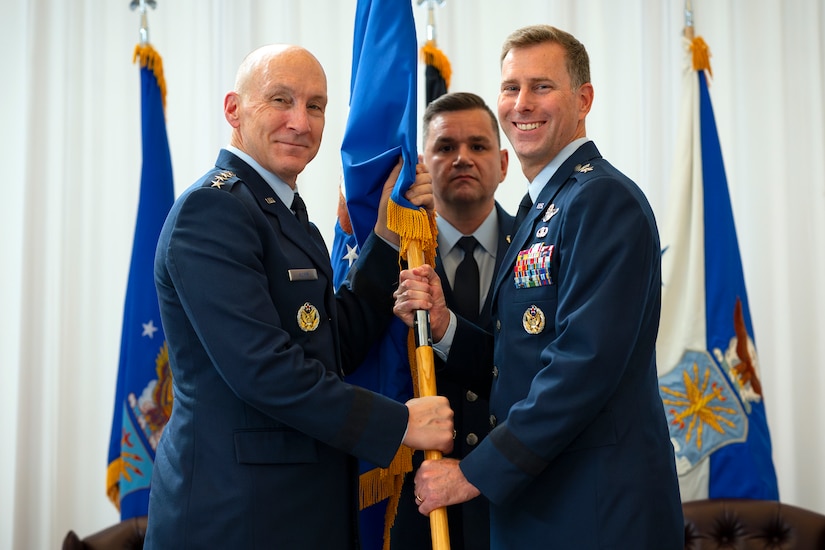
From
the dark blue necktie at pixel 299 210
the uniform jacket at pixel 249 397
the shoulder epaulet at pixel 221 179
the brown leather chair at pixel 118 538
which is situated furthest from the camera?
the brown leather chair at pixel 118 538

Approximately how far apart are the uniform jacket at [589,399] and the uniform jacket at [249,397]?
33 cm

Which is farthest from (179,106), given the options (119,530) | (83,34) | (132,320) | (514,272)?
(514,272)

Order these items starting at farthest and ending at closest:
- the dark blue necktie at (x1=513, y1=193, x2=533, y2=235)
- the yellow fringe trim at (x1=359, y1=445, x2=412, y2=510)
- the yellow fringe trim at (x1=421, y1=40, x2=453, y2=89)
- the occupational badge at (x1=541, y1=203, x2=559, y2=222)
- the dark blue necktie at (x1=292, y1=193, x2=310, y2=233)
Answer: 1. the yellow fringe trim at (x1=421, y1=40, x2=453, y2=89)
2. the yellow fringe trim at (x1=359, y1=445, x2=412, y2=510)
3. the dark blue necktie at (x1=513, y1=193, x2=533, y2=235)
4. the dark blue necktie at (x1=292, y1=193, x2=310, y2=233)
5. the occupational badge at (x1=541, y1=203, x2=559, y2=222)

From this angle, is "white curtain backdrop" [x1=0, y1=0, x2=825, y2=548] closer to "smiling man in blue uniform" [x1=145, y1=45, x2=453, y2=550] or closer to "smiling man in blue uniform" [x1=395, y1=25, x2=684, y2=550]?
"smiling man in blue uniform" [x1=145, y1=45, x2=453, y2=550]

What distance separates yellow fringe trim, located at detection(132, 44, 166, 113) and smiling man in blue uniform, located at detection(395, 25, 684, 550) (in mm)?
2056

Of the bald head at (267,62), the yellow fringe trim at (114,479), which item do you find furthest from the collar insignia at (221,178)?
the yellow fringe trim at (114,479)

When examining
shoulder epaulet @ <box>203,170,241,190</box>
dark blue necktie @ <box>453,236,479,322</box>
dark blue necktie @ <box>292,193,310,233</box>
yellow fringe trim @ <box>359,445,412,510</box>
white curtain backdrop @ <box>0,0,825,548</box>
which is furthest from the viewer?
white curtain backdrop @ <box>0,0,825,548</box>

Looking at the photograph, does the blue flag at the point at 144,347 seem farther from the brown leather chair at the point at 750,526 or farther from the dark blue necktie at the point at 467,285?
the brown leather chair at the point at 750,526

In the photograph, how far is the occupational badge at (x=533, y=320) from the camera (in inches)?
80.9

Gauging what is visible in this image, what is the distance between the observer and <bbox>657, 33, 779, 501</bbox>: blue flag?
357 cm

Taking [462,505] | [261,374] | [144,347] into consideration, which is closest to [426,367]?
[462,505]

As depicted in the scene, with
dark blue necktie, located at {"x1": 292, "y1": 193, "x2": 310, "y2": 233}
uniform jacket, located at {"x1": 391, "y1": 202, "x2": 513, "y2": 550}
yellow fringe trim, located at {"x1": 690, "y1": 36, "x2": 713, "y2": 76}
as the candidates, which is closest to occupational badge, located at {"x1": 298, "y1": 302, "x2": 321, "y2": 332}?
dark blue necktie, located at {"x1": 292, "y1": 193, "x2": 310, "y2": 233}

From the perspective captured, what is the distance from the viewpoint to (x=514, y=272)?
2.18 m

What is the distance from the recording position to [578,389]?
1.89 m
